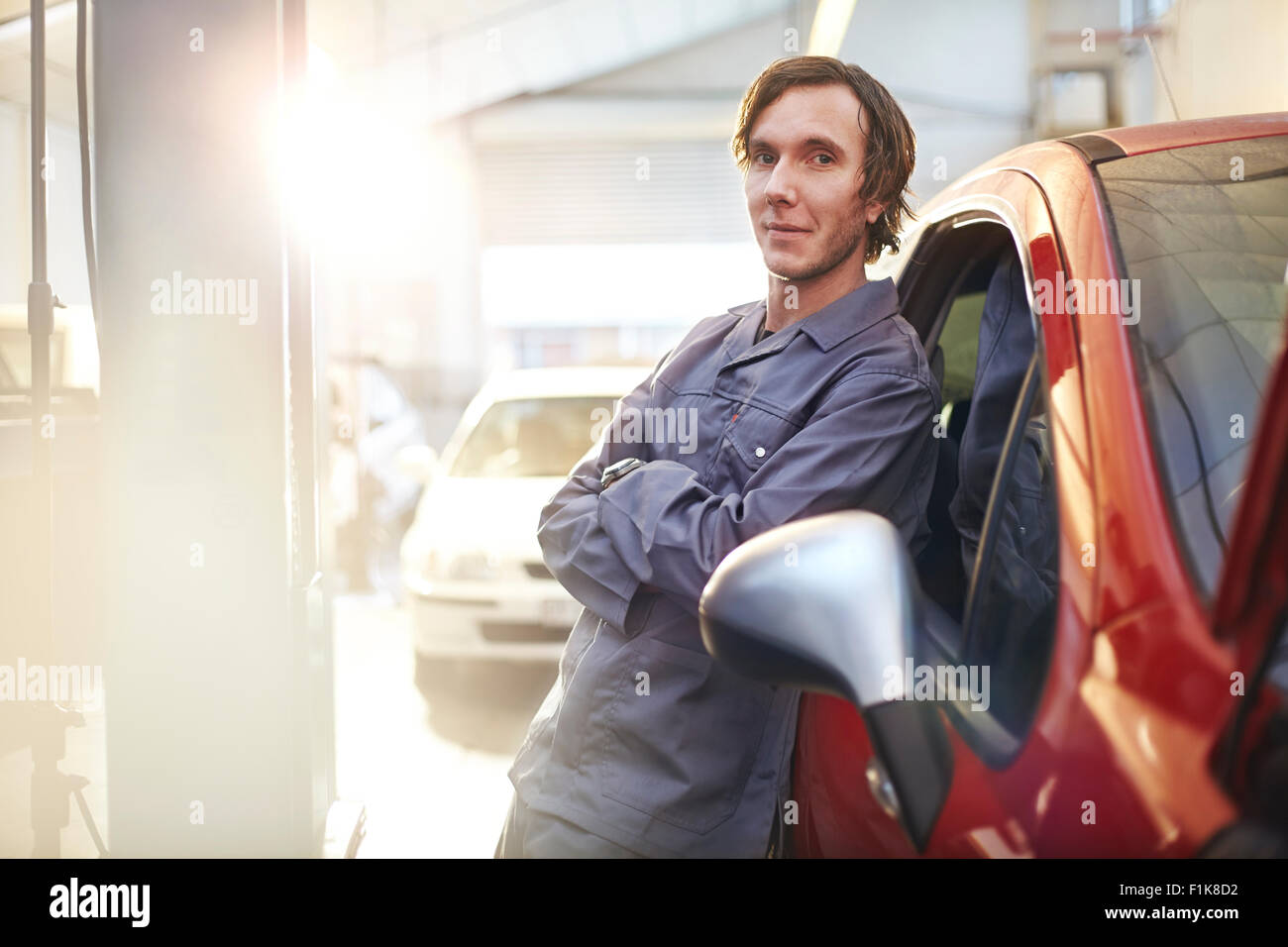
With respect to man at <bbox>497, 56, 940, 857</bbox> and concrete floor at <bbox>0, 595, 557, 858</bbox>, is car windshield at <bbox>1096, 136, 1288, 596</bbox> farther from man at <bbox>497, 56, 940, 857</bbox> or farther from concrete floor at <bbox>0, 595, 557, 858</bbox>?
concrete floor at <bbox>0, 595, 557, 858</bbox>

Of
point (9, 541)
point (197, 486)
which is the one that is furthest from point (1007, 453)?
point (9, 541)

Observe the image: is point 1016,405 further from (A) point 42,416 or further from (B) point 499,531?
(B) point 499,531

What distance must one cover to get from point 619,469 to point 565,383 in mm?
4470

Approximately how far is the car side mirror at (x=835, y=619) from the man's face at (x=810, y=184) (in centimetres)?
67

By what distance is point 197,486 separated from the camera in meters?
2.13

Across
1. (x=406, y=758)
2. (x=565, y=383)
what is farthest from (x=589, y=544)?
(x=565, y=383)

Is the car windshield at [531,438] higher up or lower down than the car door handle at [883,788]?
higher up

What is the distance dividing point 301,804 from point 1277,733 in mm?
2087

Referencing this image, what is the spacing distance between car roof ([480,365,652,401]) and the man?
411 cm

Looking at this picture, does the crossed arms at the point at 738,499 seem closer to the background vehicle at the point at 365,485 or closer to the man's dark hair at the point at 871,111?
the man's dark hair at the point at 871,111

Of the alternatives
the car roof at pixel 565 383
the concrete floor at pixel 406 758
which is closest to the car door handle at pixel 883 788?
the concrete floor at pixel 406 758

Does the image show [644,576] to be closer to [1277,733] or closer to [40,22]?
[1277,733]

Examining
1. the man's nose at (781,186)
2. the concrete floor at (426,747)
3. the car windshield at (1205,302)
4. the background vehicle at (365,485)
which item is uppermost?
the man's nose at (781,186)

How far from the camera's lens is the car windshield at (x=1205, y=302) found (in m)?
0.98
